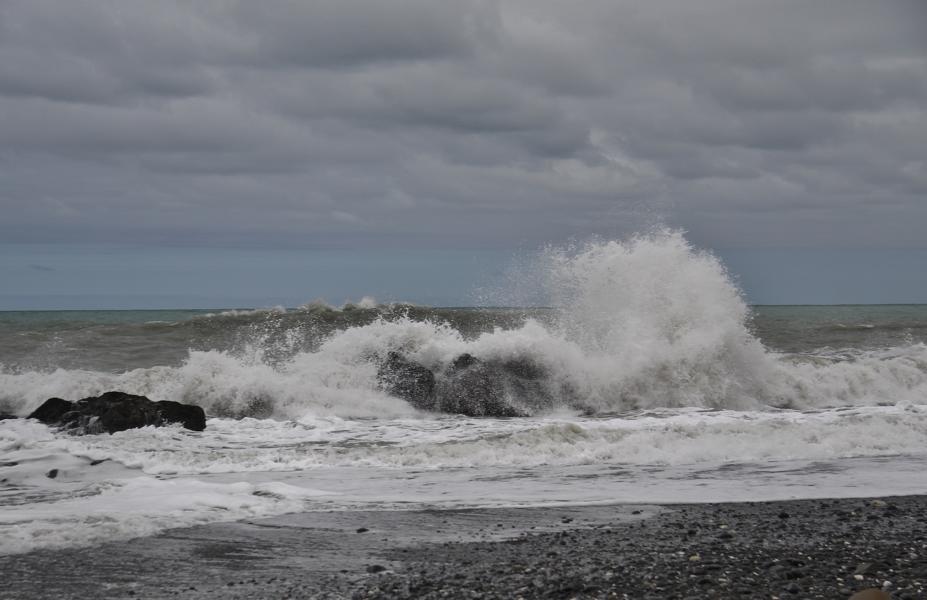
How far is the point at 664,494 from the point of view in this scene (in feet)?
23.0

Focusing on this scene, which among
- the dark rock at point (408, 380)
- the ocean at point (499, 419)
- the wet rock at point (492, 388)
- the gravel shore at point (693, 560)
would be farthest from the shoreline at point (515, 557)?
the dark rock at point (408, 380)

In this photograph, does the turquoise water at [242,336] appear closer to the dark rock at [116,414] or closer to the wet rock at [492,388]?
the wet rock at [492,388]

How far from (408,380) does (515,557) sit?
26.6 ft

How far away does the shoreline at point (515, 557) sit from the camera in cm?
447

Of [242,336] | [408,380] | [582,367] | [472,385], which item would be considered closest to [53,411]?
[408,380]

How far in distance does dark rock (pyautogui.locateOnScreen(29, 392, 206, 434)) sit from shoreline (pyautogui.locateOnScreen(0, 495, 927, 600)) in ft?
14.8

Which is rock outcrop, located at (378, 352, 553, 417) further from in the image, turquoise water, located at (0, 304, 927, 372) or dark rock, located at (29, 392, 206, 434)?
dark rock, located at (29, 392, 206, 434)

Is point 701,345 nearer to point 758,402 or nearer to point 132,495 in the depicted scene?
point 758,402

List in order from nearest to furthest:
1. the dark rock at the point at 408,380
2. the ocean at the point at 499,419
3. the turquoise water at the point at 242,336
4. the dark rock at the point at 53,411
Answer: the ocean at the point at 499,419 < the dark rock at the point at 53,411 < the dark rock at the point at 408,380 < the turquoise water at the point at 242,336

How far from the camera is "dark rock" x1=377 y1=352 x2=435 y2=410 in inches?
499

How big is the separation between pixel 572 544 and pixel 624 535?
0.46m

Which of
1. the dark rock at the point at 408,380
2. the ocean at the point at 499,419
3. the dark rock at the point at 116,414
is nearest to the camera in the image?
the ocean at the point at 499,419

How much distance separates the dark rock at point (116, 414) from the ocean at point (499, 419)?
0.88 ft

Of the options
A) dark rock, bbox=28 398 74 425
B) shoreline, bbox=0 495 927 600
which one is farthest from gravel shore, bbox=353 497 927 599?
dark rock, bbox=28 398 74 425
